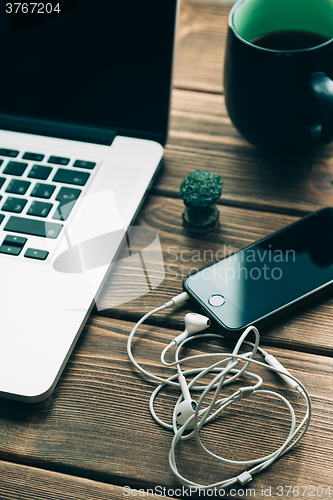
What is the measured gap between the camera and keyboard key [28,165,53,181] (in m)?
0.52

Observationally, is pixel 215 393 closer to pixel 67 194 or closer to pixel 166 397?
pixel 166 397

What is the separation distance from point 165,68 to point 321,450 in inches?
17.5

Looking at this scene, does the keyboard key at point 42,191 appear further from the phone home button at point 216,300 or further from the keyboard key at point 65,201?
the phone home button at point 216,300

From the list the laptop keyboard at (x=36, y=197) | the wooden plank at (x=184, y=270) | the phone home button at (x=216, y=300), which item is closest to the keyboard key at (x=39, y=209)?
the laptop keyboard at (x=36, y=197)

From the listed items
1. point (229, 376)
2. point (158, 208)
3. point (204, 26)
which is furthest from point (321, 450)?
point (204, 26)

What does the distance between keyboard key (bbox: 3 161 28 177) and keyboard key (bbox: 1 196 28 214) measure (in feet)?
0.14

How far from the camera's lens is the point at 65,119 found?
585mm

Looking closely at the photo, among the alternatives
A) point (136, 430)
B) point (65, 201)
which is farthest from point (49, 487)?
point (65, 201)

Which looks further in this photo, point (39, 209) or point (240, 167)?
point (240, 167)

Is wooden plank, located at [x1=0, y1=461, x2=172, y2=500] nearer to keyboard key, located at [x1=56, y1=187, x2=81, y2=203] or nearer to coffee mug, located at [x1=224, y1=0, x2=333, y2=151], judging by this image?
keyboard key, located at [x1=56, y1=187, x2=81, y2=203]

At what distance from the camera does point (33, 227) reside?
48 cm

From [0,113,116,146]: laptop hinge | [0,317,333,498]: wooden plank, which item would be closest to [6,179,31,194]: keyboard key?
[0,113,116,146]: laptop hinge

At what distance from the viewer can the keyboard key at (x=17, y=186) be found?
51 cm

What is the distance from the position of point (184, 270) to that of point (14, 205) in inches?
8.5
